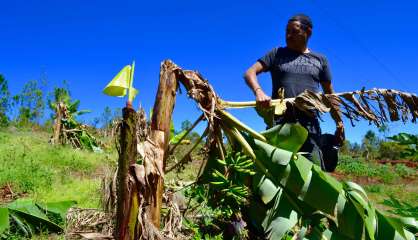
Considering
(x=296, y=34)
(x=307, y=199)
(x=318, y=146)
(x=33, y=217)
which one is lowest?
(x=33, y=217)

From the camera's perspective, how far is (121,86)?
2.04 meters

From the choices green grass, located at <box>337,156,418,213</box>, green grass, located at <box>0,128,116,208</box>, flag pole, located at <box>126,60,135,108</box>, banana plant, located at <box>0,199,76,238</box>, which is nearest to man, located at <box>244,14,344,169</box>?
flag pole, located at <box>126,60,135,108</box>

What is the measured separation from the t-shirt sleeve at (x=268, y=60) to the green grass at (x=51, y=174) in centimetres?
204

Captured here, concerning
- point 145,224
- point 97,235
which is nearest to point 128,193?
point 145,224

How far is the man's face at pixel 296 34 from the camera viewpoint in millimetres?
3188

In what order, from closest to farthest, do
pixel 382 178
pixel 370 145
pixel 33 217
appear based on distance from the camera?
1. pixel 33 217
2. pixel 382 178
3. pixel 370 145

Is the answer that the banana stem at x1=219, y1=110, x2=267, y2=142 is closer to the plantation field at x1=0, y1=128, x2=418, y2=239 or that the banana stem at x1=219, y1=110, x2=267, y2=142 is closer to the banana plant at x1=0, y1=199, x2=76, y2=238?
the plantation field at x1=0, y1=128, x2=418, y2=239

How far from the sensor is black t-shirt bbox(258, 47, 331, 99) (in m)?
3.14

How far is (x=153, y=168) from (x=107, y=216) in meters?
0.32

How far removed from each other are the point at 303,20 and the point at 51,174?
17.7 ft

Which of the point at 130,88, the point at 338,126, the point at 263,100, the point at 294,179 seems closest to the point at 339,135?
the point at 338,126

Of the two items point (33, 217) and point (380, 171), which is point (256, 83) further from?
point (380, 171)

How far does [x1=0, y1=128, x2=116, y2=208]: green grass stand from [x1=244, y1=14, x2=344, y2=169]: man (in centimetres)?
206

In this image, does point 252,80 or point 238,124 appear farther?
point 252,80
